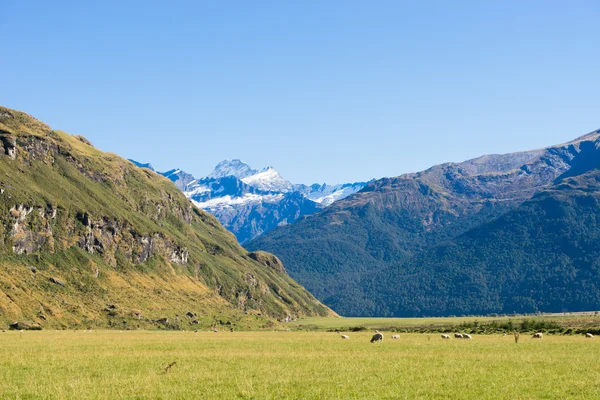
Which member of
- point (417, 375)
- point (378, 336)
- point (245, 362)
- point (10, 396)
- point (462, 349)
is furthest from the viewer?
point (378, 336)

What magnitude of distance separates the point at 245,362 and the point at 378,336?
122 ft

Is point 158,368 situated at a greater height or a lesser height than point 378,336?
greater

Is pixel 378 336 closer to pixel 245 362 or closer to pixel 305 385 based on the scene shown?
pixel 245 362

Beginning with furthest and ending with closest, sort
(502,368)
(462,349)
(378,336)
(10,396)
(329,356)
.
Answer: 1. (378,336)
2. (462,349)
3. (329,356)
4. (502,368)
5. (10,396)

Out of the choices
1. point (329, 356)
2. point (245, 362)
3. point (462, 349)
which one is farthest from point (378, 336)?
point (245, 362)

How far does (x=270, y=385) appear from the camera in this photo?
38.8m

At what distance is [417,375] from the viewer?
1692 inches

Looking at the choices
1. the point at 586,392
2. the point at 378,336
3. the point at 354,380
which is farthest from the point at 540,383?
the point at 378,336

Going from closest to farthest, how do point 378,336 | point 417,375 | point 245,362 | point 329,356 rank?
1. point 417,375
2. point 245,362
3. point 329,356
4. point 378,336

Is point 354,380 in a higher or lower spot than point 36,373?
lower

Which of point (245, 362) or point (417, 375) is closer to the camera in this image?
point (417, 375)

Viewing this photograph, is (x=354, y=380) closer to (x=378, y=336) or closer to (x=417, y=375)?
(x=417, y=375)

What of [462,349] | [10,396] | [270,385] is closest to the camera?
[10,396]

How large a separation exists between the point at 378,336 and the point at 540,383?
47.2m
